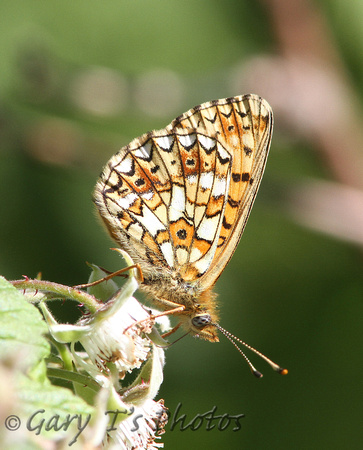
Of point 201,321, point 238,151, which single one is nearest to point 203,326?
point 201,321

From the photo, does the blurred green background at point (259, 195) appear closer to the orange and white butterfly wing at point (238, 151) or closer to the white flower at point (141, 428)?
the orange and white butterfly wing at point (238, 151)

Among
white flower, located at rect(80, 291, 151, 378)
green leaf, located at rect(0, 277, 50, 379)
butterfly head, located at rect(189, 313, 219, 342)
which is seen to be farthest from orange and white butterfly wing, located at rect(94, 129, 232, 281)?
green leaf, located at rect(0, 277, 50, 379)

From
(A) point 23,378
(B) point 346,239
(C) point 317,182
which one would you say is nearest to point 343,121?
(C) point 317,182

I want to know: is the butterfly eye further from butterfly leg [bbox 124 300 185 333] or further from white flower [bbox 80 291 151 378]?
white flower [bbox 80 291 151 378]

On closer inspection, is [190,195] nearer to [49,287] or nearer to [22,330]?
[49,287]

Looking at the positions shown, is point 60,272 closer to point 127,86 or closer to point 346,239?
point 127,86

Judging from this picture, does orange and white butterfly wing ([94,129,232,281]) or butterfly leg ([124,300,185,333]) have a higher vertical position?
orange and white butterfly wing ([94,129,232,281])

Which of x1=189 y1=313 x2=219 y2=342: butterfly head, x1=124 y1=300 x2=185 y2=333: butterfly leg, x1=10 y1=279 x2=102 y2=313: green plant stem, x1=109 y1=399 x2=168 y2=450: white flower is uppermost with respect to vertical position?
x1=10 y1=279 x2=102 y2=313: green plant stem
